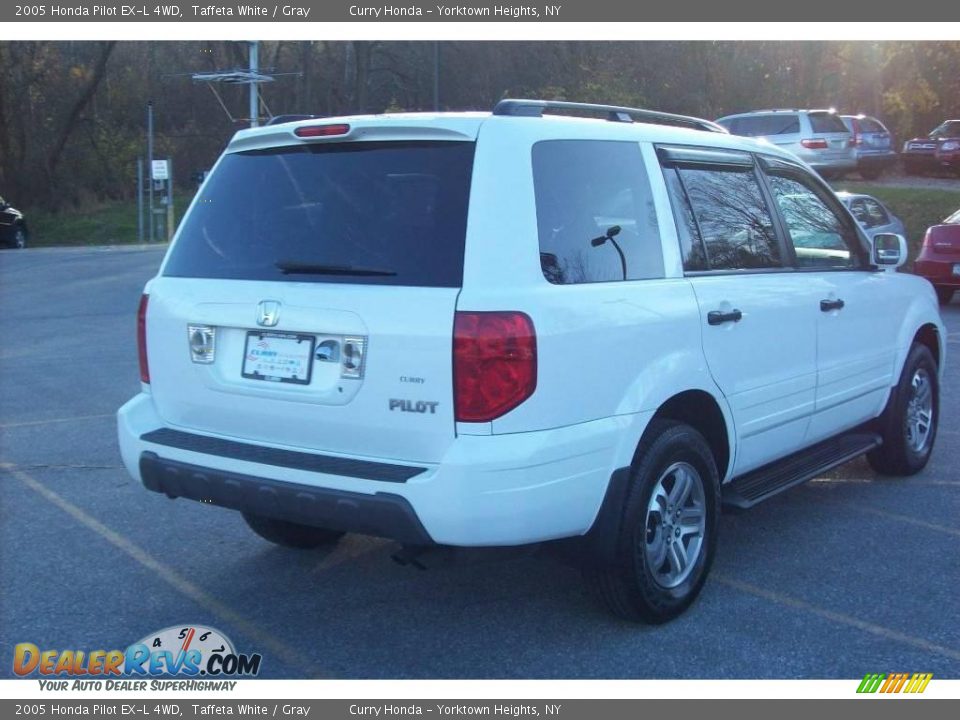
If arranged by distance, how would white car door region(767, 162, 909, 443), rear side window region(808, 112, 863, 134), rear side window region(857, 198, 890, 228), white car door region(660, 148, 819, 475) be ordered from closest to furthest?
1. white car door region(660, 148, 819, 475)
2. white car door region(767, 162, 909, 443)
3. rear side window region(857, 198, 890, 228)
4. rear side window region(808, 112, 863, 134)

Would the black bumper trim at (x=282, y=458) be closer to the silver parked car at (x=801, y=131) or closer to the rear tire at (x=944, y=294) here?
the rear tire at (x=944, y=294)

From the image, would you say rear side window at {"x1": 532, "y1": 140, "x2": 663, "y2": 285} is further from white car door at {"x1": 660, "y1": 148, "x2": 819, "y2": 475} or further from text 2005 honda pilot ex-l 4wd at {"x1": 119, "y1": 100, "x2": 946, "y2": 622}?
white car door at {"x1": 660, "y1": 148, "x2": 819, "y2": 475}

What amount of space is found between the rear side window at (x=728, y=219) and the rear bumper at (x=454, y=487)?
1.06m

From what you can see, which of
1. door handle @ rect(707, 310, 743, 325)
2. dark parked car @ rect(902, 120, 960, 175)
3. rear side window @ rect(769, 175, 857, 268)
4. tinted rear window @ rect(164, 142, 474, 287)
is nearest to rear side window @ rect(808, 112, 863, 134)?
dark parked car @ rect(902, 120, 960, 175)

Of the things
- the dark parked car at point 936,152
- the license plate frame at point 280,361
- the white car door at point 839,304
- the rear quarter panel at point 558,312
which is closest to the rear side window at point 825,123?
the dark parked car at point 936,152

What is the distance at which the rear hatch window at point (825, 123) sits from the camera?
24.3 metres

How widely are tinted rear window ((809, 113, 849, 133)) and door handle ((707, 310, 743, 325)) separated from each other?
21.1m

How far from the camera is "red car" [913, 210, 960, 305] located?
14383 millimetres

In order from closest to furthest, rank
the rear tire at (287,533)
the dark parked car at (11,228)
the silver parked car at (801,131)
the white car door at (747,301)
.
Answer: the white car door at (747,301)
the rear tire at (287,533)
the silver parked car at (801,131)
the dark parked car at (11,228)

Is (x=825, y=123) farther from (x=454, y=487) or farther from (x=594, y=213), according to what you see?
(x=454, y=487)

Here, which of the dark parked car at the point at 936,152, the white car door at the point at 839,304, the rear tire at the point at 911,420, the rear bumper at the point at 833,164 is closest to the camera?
the white car door at the point at 839,304

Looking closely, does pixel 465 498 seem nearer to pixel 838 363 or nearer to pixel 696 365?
pixel 696 365

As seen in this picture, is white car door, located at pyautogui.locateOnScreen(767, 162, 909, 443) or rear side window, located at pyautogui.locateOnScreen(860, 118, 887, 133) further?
rear side window, located at pyautogui.locateOnScreen(860, 118, 887, 133)

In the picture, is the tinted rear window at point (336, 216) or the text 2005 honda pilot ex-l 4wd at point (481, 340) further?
the tinted rear window at point (336, 216)
